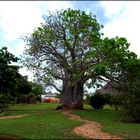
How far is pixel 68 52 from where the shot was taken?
43.2 meters

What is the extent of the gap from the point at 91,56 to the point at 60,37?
572 cm

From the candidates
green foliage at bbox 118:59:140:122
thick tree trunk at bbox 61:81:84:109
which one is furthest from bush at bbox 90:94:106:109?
green foliage at bbox 118:59:140:122

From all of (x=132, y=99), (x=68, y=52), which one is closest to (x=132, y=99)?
(x=132, y=99)

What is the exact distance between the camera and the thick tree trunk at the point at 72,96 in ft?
143

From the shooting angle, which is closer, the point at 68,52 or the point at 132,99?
the point at 132,99

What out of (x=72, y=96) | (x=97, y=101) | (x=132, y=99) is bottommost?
(x=132, y=99)

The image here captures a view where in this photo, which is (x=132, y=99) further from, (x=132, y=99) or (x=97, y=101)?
(x=97, y=101)

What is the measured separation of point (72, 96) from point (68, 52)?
17.0 feet

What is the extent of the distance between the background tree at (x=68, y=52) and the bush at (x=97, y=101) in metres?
2.64

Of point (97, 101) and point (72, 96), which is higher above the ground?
point (72, 96)

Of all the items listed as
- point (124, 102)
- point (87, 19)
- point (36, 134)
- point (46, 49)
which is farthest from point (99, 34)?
point (36, 134)

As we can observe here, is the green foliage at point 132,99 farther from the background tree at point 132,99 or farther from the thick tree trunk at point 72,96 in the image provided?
the thick tree trunk at point 72,96

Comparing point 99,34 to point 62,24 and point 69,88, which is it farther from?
point 69,88

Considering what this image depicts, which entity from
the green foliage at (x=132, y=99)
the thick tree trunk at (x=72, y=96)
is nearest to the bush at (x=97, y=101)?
the thick tree trunk at (x=72, y=96)
